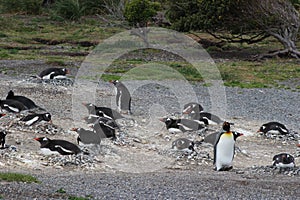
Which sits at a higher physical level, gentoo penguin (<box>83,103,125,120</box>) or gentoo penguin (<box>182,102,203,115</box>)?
gentoo penguin (<box>182,102,203,115</box>)

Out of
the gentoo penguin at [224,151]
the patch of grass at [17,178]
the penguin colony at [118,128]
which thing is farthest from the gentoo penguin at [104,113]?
the patch of grass at [17,178]

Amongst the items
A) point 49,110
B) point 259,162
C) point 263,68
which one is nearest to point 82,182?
point 259,162

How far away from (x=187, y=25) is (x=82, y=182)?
1465 centimetres

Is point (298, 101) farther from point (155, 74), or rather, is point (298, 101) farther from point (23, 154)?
point (23, 154)

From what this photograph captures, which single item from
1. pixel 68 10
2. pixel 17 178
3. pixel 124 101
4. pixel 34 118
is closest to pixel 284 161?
pixel 17 178

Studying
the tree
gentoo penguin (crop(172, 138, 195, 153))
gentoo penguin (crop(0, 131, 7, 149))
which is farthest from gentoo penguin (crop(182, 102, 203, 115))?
the tree

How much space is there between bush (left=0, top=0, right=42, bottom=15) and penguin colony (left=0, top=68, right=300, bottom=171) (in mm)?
20628

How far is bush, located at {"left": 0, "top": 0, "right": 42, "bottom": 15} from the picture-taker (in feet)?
105

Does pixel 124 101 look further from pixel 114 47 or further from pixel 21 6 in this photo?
pixel 21 6

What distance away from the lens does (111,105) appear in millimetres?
13375

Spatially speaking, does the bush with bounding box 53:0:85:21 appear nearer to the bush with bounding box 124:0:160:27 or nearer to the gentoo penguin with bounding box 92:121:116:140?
the bush with bounding box 124:0:160:27

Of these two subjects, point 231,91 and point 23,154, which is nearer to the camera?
point 23,154

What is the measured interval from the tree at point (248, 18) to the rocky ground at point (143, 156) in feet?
21.5

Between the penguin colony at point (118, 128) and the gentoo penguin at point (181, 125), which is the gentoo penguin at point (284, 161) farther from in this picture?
the gentoo penguin at point (181, 125)
